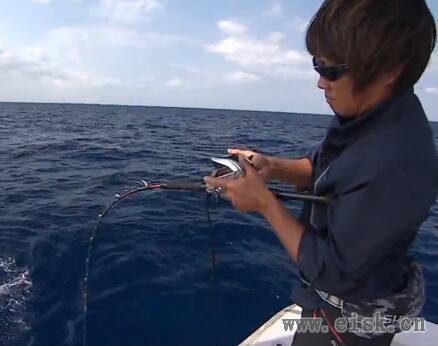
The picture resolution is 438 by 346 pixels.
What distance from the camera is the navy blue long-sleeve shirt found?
1255 mm

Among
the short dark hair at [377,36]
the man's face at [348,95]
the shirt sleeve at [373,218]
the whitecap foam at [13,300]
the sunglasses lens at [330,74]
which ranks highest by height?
the short dark hair at [377,36]

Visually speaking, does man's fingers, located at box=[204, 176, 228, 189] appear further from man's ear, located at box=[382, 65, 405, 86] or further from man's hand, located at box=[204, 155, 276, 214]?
man's ear, located at box=[382, 65, 405, 86]

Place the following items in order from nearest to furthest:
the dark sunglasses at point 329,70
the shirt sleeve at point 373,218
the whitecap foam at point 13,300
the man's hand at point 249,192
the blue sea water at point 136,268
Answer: the shirt sleeve at point 373,218
the dark sunglasses at point 329,70
the man's hand at point 249,192
the whitecap foam at point 13,300
the blue sea water at point 136,268

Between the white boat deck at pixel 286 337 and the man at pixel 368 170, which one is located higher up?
the man at pixel 368 170

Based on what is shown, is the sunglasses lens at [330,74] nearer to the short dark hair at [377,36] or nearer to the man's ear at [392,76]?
the short dark hair at [377,36]

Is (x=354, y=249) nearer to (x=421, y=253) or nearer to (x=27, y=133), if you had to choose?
(x=421, y=253)

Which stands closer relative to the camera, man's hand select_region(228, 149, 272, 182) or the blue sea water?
man's hand select_region(228, 149, 272, 182)

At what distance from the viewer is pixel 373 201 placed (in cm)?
125

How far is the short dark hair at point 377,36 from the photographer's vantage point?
127cm

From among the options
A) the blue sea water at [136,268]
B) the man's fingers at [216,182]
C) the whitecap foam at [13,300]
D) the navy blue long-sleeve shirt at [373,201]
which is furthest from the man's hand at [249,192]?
the whitecap foam at [13,300]

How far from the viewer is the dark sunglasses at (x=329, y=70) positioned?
1.38m

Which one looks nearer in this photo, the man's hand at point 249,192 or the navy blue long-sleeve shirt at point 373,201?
the navy blue long-sleeve shirt at point 373,201

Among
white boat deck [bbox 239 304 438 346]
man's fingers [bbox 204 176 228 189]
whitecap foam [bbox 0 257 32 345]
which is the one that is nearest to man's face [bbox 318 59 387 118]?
man's fingers [bbox 204 176 228 189]

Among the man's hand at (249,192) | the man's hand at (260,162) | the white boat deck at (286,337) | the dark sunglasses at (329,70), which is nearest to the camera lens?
the dark sunglasses at (329,70)
